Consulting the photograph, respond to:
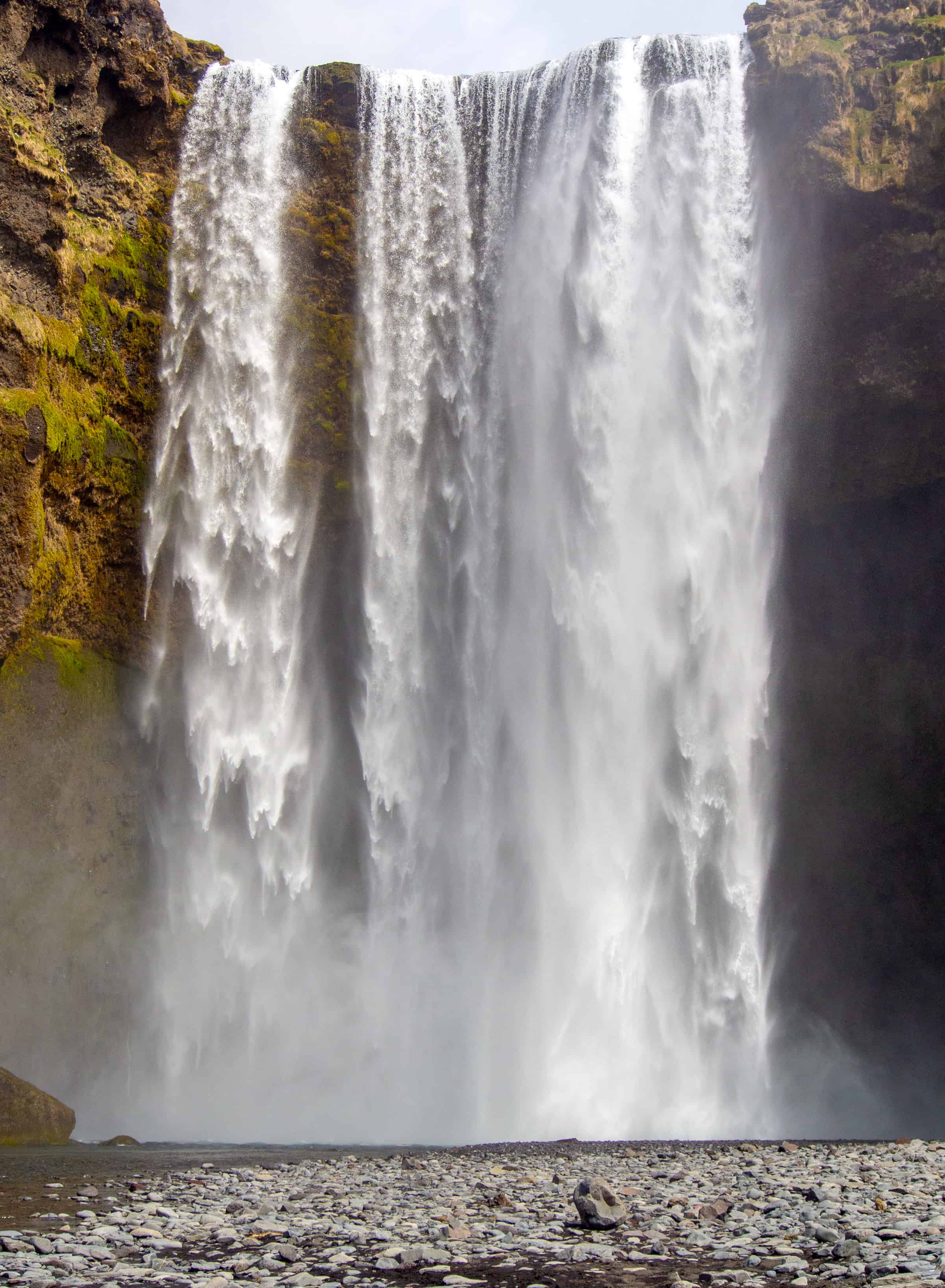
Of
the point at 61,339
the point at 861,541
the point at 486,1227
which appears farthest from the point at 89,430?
the point at 486,1227

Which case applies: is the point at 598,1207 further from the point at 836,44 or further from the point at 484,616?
the point at 836,44

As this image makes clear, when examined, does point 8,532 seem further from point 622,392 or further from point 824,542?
point 824,542

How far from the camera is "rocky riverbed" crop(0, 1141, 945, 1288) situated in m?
5.32

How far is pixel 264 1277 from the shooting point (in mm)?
5309

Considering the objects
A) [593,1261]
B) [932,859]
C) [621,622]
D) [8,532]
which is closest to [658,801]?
[621,622]

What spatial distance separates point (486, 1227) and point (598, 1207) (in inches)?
28.4

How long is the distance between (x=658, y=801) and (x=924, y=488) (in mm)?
7238

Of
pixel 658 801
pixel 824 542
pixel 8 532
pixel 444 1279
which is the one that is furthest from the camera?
pixel 824 542

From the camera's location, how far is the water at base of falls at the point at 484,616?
56.4 feet

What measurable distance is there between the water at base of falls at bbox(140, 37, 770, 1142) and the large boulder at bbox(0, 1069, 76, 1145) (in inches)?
108

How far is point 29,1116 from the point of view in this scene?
1345cm

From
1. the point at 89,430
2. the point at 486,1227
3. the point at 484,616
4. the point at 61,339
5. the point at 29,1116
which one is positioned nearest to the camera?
the point at 486,1227

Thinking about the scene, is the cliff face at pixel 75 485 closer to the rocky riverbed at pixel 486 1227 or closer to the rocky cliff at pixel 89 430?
the rocky cliff at pixel 89 430

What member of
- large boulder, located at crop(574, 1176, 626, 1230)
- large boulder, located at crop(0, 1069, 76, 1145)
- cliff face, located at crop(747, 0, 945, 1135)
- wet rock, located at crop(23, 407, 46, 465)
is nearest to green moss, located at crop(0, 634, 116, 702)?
wet rock, located at crop(23, 407, 46, 465)
